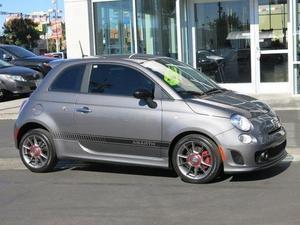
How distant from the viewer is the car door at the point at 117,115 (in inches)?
284

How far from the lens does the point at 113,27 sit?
55.4ft

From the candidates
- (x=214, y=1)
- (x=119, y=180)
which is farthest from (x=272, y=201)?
(x=214, y=1)

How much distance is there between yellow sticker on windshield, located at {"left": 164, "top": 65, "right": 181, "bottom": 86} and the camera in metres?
7.40

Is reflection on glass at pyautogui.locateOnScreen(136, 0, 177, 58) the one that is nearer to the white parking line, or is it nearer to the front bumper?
the white parking line

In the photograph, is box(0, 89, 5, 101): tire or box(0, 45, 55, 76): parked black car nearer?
box(0, 89, 5, 101): tire

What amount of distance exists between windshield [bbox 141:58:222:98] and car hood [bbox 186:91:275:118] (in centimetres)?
22

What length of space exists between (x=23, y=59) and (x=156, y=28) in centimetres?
739

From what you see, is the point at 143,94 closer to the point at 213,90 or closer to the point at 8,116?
the point at 213,90

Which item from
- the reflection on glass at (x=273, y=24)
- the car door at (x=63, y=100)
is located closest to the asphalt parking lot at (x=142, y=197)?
the car door at (x=63, y=100)

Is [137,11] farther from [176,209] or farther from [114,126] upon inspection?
[176,209]

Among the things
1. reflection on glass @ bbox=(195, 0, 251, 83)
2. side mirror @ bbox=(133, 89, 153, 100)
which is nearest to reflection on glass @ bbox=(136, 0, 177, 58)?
reflection on glass @ bbox=(195, 0, 251, 83)

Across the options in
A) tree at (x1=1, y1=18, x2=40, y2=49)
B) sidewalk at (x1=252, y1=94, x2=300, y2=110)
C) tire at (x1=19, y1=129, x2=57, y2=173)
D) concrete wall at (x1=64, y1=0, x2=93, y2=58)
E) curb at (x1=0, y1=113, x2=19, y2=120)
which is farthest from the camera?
tree at (x1=1, y1=18, x2=40, y2=49)

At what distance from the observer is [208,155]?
22.8 ft

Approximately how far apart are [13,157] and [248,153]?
4.29 meters
